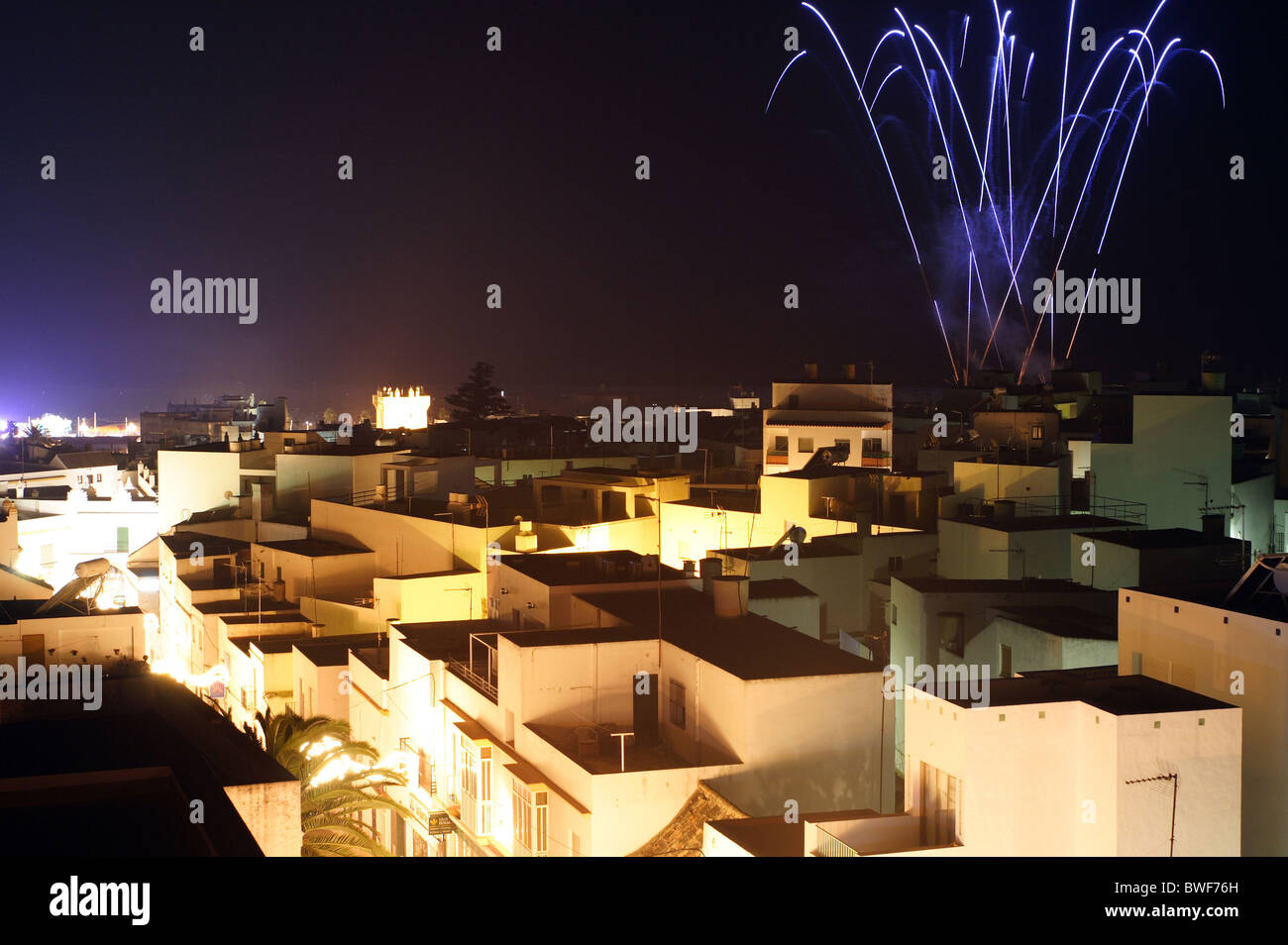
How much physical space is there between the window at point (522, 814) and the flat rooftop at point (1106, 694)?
3.23m

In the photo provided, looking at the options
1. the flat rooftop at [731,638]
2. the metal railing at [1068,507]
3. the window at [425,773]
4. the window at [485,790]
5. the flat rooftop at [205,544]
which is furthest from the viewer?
the flat rooftop at [205,544]

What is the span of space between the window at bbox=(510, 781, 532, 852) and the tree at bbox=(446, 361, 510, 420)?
38.7 meters

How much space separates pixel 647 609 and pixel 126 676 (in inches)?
166

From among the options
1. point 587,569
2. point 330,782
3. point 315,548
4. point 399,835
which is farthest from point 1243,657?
point 315,548

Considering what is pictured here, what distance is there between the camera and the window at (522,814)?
29.5 feet

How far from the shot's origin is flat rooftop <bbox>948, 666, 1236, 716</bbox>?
7.10 metres

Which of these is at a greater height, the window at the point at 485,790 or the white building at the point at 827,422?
the white building at the point at 827,422

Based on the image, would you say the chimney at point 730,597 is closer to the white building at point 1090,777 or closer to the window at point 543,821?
the window at point 543,821

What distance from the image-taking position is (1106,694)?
7496 mm

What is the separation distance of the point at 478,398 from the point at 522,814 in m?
40.0

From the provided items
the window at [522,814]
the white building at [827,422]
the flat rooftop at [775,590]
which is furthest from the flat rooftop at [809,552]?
the white building at [827,422]
